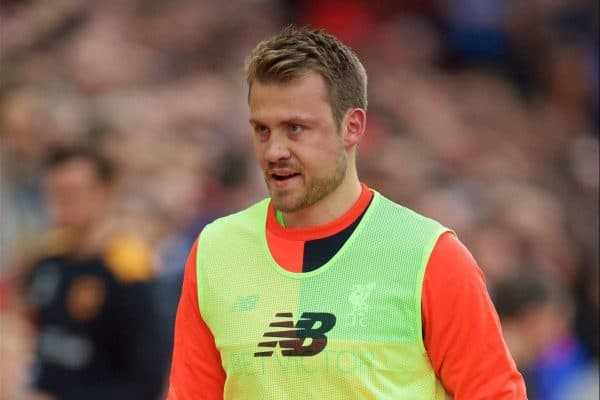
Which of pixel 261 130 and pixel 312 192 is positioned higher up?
pixel 261 130

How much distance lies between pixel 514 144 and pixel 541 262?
2.96m

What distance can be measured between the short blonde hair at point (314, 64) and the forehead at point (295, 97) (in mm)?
14

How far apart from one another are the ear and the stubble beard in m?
0.04

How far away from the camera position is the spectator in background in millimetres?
7020

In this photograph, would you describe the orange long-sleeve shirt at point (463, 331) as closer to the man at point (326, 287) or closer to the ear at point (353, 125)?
the man at point (326, 287)

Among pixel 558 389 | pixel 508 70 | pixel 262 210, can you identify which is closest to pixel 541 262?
pixel 558 389

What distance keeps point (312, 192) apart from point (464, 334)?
55cm

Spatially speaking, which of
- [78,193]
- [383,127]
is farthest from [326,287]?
[383,127]

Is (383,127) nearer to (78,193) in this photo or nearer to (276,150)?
(78,193)

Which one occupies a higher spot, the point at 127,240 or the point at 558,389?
the point at 127,240

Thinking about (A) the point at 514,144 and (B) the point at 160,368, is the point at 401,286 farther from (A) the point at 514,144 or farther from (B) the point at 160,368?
(A) the point at 514,144

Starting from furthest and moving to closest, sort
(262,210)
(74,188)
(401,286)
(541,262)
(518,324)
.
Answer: (541,262)
(74,188)
(518,324)
(262,210)
(401,286)

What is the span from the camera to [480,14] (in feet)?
41.0

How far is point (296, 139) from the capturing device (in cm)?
397
